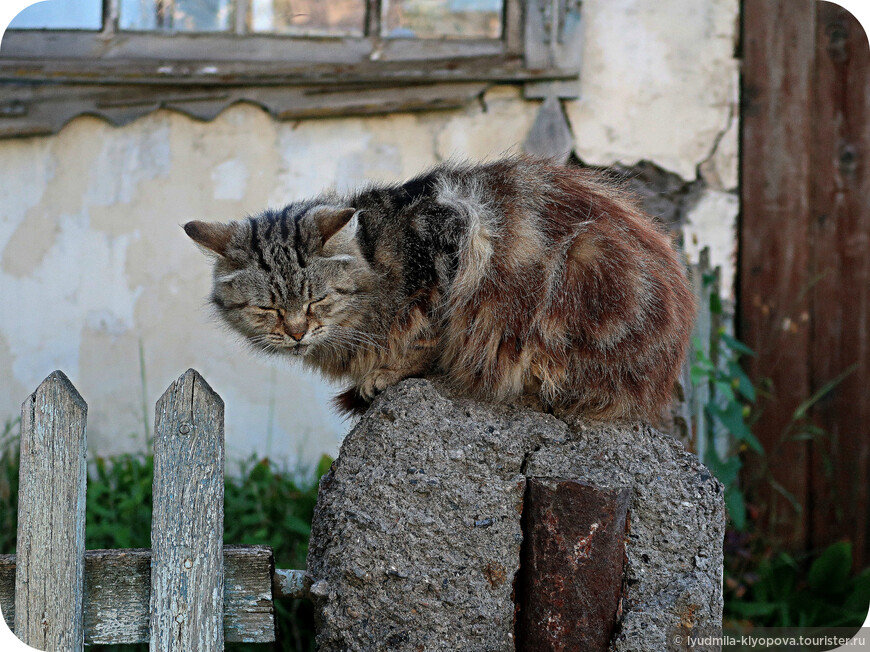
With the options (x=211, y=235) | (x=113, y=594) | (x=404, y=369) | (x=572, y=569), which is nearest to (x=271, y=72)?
(x=211, y=235)

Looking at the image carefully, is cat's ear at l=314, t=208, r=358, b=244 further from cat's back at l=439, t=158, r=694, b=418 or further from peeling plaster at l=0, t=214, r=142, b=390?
peeling plaster at l=0, t=214, r=142, b=390

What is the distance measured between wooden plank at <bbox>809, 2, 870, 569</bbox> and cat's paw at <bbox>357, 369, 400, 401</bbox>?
280 centimetres

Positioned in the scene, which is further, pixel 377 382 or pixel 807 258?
pixel 807 258

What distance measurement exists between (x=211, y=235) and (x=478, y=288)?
813mm

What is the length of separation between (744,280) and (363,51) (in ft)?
7.59

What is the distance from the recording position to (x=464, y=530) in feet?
5.66

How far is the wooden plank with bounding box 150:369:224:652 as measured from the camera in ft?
5.72

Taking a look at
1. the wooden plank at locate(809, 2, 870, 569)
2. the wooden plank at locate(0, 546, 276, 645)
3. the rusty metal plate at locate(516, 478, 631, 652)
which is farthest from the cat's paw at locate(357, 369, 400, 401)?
the wooden plank at locate(809, 2, 870, 569)

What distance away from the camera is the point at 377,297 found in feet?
6.99

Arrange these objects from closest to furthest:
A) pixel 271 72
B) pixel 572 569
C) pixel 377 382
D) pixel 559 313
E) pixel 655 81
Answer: pixel 572 569
pixel 559 313
pixel 377 382
pixel 271 72
pixel 655 81

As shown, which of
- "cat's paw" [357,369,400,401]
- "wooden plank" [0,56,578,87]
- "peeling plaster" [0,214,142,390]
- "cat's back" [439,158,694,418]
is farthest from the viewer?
"peeling plaster" [0,214,142,390]

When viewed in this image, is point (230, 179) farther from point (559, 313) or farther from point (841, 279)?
point (841, 279)

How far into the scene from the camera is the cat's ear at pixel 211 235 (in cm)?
219

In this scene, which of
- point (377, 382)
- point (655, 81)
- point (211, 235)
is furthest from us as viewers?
point (655, 81)
